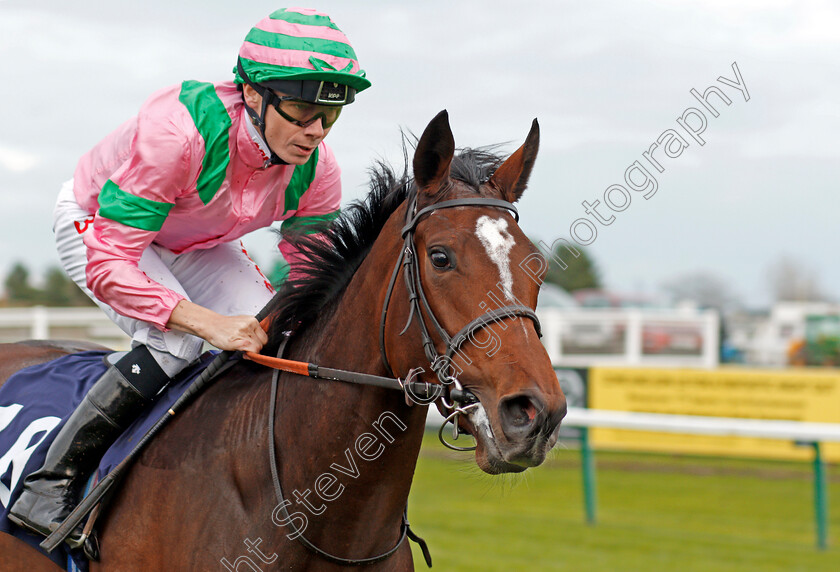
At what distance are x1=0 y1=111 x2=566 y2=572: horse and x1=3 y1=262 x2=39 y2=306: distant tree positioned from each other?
632 inches

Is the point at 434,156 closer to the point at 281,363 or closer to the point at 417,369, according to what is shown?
the point at 417,369

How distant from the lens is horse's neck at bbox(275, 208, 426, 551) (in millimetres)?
2357

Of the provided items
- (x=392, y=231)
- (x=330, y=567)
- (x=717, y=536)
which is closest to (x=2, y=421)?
(x=330, y=567)

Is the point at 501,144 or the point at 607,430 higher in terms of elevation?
the point at 501,144

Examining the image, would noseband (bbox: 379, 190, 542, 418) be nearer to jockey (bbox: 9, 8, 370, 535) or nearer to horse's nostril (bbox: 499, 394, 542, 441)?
horse's nostril (bbox: 499, 394, 542, 441)

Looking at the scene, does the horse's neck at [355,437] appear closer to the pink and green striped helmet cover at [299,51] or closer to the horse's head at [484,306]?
the horse's head at [484,306]

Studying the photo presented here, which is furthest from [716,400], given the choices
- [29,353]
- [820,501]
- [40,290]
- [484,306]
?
[40,290]

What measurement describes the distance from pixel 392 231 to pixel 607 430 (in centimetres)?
769

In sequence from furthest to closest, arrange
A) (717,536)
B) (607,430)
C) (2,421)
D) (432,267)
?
(607,430) < (717,536) < (2,421) < (432,267)

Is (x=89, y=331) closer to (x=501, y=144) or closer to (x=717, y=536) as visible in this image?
(x=717, y=536)

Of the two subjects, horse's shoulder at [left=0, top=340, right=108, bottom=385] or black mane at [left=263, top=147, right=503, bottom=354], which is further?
horse's shoulder at [left=0, top=340, right=108, bottom=385]

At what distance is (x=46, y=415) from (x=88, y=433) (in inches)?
12.6

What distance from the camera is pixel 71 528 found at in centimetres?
254

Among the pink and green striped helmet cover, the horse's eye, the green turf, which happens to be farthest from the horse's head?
the green turf
